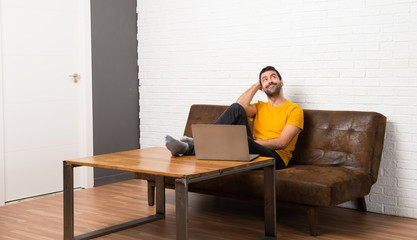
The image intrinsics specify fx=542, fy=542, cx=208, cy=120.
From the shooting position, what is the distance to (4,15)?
439cm

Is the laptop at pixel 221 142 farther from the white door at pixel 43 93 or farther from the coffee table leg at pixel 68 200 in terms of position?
the white door at pixel 43 93

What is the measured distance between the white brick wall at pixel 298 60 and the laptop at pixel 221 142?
144cm

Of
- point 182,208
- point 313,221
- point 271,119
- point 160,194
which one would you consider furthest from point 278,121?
point 182,208

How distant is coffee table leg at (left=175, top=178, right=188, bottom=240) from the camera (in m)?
2.60

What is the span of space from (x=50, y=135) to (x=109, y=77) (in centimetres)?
83

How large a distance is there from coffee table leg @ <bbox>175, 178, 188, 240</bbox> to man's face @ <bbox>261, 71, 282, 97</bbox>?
163 cm

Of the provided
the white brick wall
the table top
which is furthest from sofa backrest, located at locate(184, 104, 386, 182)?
the table top

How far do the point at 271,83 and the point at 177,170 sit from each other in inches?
60.8

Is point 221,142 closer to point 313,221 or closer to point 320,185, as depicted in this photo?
point 320,185

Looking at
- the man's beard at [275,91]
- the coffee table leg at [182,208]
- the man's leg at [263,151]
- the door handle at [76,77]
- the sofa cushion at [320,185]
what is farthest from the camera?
the door handle at [76,77]

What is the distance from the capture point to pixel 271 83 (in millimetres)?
4051

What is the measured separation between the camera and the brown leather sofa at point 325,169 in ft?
11.2

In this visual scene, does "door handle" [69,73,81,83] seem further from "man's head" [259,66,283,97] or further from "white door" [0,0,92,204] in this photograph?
"man's head" [259,66,283,97]

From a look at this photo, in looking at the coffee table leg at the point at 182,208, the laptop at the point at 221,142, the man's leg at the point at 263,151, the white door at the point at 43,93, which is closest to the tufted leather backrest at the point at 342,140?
the man's leg at the point at 263,151
